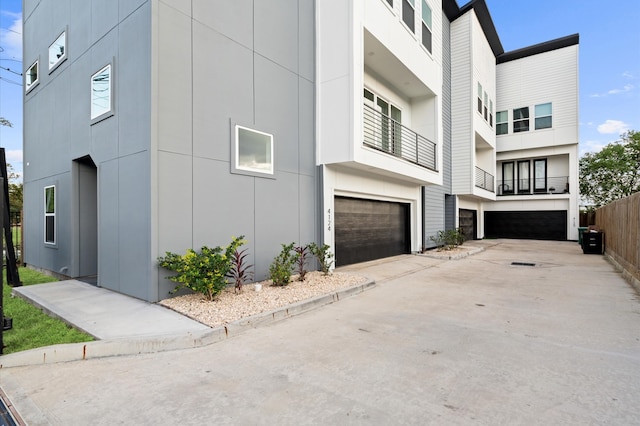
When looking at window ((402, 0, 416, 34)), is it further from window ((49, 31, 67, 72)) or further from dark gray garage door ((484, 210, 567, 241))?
dark gray garage door ((484, 210, 567, 241))

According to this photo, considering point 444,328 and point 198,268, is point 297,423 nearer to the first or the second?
point 444,328

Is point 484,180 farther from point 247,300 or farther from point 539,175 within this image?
point 247,300

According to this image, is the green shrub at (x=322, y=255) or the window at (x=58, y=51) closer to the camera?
the green shrub at (x=322, y=255)

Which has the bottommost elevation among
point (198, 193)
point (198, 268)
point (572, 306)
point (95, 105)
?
point (572, 306)

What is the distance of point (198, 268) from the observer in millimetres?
5367

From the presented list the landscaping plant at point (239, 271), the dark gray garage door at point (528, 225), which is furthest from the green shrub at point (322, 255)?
the dark gray garage door at point (528, 225)

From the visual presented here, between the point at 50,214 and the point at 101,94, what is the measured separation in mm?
4282

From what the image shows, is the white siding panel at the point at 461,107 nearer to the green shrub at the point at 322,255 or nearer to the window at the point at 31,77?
the green shrub at the point at 322,255

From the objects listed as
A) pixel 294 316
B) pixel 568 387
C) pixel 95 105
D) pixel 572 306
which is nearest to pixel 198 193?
pixel 294 316

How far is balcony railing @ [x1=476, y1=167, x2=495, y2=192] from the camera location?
66.5ft

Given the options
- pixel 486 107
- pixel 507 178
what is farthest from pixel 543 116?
pixel 486 107

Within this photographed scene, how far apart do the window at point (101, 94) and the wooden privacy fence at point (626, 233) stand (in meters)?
12.3

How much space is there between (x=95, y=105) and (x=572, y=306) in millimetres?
10586

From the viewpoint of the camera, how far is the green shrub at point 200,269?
211 inches
